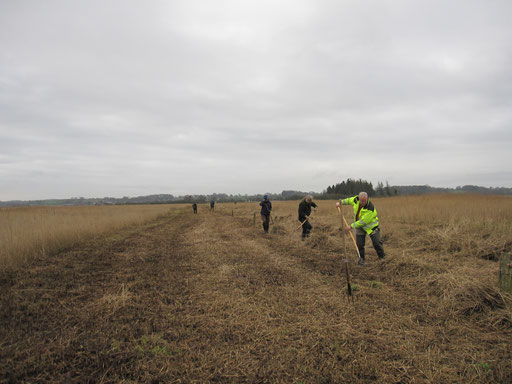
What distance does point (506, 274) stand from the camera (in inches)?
142

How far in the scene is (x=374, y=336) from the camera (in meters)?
3.12

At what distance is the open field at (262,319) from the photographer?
8.30 feet

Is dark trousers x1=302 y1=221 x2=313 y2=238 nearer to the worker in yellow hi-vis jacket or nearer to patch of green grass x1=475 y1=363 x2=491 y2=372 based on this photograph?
the worker in yellow hi-vis jacket

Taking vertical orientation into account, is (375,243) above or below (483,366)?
above

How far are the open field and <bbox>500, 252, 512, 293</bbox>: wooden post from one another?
12 centimetres

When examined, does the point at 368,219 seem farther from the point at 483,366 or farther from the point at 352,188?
the point at 352,188

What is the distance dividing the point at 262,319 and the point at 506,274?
356 cm

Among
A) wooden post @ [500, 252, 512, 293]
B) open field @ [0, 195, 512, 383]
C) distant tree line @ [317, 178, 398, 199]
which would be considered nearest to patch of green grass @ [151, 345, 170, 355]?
open field @ [0, 195, 512, 383]

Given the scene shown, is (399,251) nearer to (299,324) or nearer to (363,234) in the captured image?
(363,234)

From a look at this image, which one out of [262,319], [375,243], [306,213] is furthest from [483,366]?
[306,213]

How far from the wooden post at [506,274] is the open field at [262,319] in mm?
117

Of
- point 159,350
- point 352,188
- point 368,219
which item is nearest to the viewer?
point 159,350

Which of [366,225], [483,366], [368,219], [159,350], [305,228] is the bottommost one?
[483,366]

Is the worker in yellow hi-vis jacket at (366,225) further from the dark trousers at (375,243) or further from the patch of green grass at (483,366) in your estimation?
the patch of green grass at (483,366)
